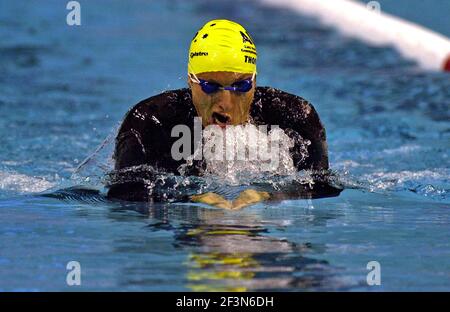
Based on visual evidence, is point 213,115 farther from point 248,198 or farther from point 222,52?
point 248,198

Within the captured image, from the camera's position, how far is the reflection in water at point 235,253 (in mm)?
3189

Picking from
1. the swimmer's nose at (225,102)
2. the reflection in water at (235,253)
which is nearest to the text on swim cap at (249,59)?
the swimmer's nose at (225,102)

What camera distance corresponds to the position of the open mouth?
4504mm

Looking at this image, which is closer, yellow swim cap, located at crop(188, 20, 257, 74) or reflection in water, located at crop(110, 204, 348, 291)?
reflection in water, located at crop(110, 204, 348, 291)

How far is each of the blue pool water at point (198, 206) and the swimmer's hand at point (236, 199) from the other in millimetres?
40

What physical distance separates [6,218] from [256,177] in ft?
3.42

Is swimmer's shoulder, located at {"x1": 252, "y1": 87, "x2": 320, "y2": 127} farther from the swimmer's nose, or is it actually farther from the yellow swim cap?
the swimmer's nose

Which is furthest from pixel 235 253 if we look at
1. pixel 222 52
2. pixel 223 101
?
pixel 222 52

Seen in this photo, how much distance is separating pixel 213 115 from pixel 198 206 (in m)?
0.43

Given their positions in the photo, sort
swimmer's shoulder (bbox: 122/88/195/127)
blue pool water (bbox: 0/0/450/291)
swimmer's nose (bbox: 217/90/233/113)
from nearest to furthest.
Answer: blue pool water (bbox: 0/0/450/291) → swimmer's nose (bbox: 217/90/233/113) → swimmer's shoulder (bbox: 122/88/195/127)

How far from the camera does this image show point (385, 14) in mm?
11445

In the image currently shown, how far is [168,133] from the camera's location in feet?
15.4

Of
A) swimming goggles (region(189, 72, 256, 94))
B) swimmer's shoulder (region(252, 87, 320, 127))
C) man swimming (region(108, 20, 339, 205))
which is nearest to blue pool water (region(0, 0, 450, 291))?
man swimming (region(108, 20, 339, 205))

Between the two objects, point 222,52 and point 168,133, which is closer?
point 222,52
